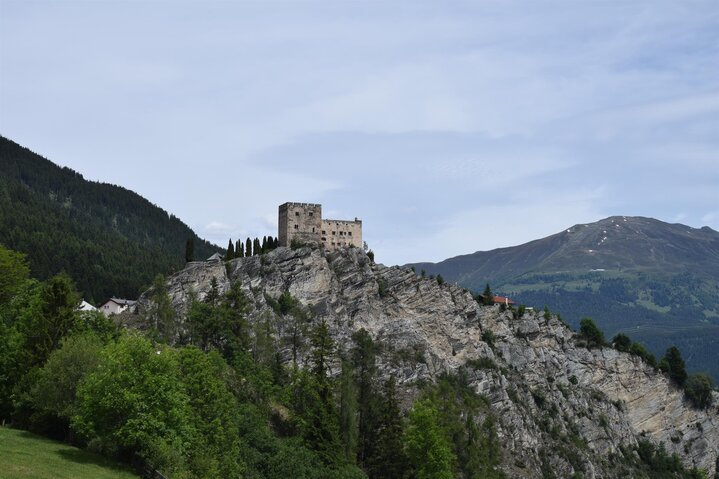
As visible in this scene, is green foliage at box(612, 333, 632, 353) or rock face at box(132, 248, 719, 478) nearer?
rock face at box(132, 248, 719, 478)

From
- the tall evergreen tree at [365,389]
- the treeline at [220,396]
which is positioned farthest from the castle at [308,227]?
the tall evergreen tree at [365,389]

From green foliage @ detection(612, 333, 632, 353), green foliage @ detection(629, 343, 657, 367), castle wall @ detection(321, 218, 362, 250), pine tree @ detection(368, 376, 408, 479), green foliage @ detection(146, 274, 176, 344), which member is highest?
castle wall @ detection(321, 218, 362, 250)

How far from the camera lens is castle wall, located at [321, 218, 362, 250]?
15500cm

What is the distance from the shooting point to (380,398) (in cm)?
11550

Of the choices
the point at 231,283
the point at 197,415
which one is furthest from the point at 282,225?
the point at 197,415

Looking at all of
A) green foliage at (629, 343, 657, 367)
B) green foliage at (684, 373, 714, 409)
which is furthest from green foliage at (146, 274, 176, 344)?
green foliage at (684, 373, 714, 409)

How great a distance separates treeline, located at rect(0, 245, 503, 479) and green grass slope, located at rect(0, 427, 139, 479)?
185cm

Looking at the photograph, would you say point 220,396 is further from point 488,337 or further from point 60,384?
point 488,337

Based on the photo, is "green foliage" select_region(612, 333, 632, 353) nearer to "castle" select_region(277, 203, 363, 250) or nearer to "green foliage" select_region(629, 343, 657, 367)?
"green foliage" select_region(629, 343, 657, 367)

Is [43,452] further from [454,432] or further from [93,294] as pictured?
[93,294]

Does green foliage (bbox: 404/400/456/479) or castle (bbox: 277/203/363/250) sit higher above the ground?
castle (bbox: 277/203/363/250)

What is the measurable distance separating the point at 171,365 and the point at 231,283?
75.7m

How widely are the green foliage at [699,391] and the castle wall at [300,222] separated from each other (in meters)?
107

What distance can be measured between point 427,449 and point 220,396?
35.9 meters
